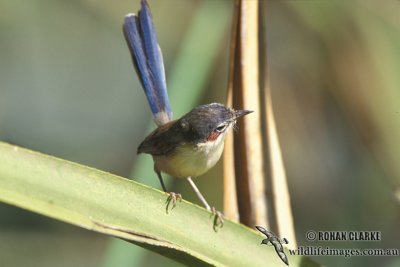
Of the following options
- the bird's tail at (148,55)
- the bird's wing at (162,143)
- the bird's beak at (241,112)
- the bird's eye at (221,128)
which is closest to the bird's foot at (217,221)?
the bird's beak at (241,112)

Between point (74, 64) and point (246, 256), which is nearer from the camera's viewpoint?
point (246, 256)

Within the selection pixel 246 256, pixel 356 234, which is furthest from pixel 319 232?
pixel 246 256

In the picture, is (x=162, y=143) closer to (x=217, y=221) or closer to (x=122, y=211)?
(x=217, y=221)

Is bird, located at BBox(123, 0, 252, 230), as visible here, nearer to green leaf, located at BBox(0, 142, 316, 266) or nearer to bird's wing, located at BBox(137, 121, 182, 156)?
bird's wing, located at BBox(137, 121, 182, 156)

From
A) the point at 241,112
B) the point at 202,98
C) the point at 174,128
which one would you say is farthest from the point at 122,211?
the point at 202,98

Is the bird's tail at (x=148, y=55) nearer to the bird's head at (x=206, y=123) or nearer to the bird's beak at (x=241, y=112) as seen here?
the bird's head at (x=206, y=123)

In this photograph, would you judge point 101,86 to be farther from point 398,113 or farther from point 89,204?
point 89,204
